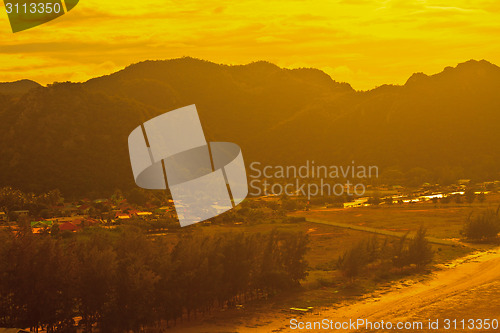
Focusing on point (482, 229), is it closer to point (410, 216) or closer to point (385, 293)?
point (410, 216)

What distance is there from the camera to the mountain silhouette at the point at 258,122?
84750mm

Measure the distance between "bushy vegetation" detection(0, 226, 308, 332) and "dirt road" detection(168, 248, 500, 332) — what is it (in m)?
1.78

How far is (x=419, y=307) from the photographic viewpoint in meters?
30.1

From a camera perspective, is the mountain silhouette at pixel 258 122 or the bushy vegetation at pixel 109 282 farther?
the mountain silhouette at pixel 258 122

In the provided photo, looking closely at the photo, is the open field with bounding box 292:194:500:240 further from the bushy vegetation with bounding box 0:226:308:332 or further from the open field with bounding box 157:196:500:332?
the bushy vegetation with bounding box 0:226:308:332

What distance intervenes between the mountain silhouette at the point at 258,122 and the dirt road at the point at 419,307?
5354 cm

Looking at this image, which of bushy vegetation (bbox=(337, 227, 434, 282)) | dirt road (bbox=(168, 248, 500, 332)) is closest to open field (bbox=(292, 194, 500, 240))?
bushy vegetation (bbox=(337, 227, 434, 282))

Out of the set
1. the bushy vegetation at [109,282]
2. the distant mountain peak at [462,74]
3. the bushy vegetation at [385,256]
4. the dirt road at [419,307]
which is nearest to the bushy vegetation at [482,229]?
the bushy vegetation at [385,256]

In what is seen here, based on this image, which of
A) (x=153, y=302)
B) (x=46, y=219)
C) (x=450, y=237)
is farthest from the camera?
(x=46, y=219)

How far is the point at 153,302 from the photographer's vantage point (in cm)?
2641

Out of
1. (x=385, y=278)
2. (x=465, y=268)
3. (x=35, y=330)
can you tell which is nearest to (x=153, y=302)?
(x=35, y=330)

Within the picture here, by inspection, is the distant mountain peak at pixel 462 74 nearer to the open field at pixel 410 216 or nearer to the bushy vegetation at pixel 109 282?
the open field at pixel 410 216

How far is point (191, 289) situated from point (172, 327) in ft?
6.52

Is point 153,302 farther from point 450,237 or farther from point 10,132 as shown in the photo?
point 10,132
